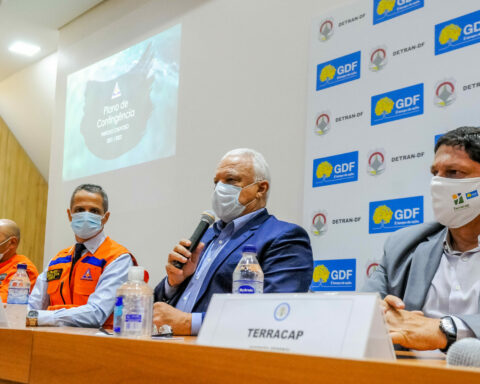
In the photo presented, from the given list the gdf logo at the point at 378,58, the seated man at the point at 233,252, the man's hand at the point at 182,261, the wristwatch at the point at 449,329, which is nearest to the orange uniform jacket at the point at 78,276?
the seated man at the point at 233,252

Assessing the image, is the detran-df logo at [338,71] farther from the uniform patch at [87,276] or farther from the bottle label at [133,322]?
the bottle label at [133,322]

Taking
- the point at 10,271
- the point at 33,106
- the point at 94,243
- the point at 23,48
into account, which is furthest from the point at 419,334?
the point at 33,106

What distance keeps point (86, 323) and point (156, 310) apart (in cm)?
85

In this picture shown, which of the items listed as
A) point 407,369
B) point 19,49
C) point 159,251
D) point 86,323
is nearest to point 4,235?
point 159,251

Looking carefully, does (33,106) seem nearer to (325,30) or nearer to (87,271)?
(87,271)

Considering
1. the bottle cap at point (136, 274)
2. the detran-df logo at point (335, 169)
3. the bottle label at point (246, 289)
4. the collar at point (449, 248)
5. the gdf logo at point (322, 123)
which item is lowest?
the bottle label at point (246, 289)

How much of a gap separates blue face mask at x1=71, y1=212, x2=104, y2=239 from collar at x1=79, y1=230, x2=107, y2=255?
26 mm

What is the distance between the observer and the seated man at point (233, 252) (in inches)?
71.7

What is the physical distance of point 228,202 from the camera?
223 cm

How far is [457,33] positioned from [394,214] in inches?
30.8

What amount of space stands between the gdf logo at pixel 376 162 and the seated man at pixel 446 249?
26.7 inches

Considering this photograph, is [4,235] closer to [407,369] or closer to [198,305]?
[198,305]

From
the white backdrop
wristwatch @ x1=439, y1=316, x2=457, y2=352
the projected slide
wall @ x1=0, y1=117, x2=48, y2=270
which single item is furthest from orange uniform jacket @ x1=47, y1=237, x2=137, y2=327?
wall @ x1=0, y1=117, x2=48, y2=270

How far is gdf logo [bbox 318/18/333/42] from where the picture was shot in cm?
290
